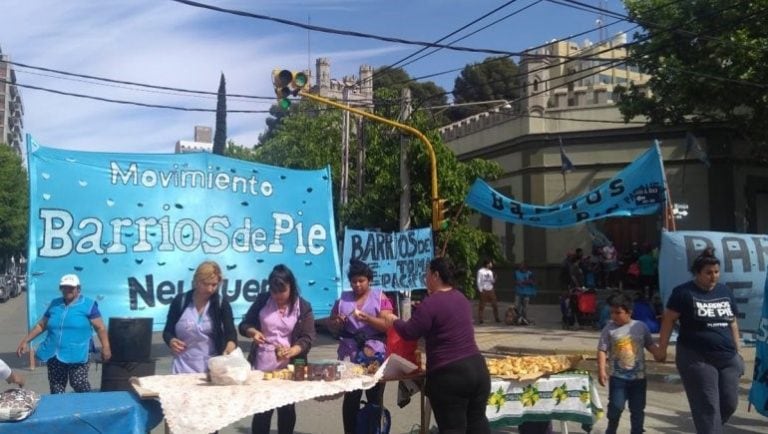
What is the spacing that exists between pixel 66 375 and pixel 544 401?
168 inches

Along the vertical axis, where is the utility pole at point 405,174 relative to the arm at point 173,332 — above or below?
above

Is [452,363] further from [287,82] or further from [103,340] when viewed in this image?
[287,82]

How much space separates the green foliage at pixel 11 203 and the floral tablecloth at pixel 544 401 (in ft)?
167

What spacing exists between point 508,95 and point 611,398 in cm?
4373

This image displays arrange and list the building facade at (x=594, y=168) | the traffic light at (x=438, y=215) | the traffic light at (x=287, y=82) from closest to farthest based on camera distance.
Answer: the traffic light at (x=287, y=82) → the traffic light at (x=438, y=215) → the building facade at (x=594, y=168)

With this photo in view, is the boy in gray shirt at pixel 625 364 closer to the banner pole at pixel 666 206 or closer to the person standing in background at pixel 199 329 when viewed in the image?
the person standing in background at pixel 199 329

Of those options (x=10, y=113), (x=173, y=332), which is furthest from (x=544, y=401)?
(x=10, y=113)

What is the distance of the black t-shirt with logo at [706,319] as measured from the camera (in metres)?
6.16

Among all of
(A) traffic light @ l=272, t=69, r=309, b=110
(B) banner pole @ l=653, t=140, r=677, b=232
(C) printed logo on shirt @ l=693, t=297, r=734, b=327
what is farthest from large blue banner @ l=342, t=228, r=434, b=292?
(C) printed logo on shirt @ l=693, t=297, r=734, b=327

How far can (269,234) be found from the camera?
34.4 ft

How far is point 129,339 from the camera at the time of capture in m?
7.26

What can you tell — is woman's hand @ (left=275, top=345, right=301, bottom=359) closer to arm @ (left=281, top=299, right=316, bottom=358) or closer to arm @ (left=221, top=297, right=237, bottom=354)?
arm @ (left=281, top=299, right=316, bottom=358)

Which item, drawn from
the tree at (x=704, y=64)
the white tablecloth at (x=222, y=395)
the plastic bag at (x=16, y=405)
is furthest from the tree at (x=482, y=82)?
the plastic bag at (x=16, y=405)

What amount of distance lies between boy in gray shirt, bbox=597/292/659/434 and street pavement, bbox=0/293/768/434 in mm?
1236
